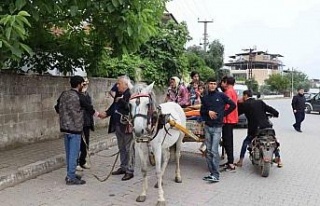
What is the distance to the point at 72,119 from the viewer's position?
23.3ft

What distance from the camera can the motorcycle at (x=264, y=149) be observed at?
8.21 metres

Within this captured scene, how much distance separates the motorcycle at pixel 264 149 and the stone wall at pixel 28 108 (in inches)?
203

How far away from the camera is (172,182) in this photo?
7551 mm

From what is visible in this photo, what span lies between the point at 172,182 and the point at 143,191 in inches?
49.9

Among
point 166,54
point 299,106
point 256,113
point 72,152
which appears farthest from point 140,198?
point 299,106

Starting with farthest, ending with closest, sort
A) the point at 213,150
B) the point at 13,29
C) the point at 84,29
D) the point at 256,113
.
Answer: the point at 84,29, the point at 256,113, the point at 213,150, the point at 13,29

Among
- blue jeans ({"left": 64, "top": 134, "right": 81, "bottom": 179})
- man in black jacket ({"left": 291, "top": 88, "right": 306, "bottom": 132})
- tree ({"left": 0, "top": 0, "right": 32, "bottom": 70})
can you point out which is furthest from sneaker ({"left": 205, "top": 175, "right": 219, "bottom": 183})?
man in black jacket ({"left": 291, "top": 88, "right": 306, "bottom": 132})

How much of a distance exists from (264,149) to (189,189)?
213 cm

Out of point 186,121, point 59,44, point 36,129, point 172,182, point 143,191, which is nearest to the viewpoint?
point 143,191

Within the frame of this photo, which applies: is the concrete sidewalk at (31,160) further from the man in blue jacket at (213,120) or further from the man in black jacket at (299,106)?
the man in black jacket at (299,106)

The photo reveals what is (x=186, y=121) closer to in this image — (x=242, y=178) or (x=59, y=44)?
(x=242, y=178)

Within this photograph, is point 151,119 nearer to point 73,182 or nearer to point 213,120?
point 213,120

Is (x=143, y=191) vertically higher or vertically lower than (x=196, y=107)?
lower

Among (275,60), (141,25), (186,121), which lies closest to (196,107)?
(186,121)
